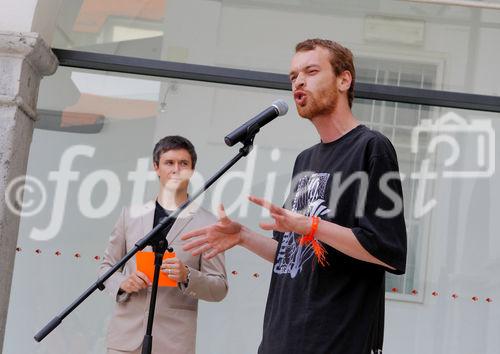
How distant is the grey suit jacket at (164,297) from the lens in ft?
12.1

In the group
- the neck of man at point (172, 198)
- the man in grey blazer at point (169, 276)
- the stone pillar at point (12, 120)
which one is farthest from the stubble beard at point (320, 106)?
the stone pillar at point (12, 120)

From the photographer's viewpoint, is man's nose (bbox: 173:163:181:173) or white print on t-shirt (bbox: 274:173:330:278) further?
man's nose (bbox: 173:163:181:173)

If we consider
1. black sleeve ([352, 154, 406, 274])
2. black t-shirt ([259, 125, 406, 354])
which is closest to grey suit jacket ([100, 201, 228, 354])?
black t-shirt ([259, 125, 406, 354])

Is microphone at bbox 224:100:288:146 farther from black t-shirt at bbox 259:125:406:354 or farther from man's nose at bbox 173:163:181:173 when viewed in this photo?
man's nose at bbox 173:163:181:173

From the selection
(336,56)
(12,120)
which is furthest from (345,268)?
(12,120)

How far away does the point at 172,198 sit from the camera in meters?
3.93

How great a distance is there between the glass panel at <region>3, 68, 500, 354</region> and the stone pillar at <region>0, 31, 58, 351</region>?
416mm

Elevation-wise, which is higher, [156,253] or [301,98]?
[301,98]

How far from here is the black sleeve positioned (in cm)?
246

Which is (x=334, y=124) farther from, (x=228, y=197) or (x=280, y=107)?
(x=228, y=197)

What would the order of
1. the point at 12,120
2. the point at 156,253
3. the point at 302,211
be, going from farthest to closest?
the point at 12,120 → the point at 156,253 → the point at 302,211

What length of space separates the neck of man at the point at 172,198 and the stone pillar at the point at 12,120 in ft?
2.51

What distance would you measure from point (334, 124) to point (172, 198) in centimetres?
134

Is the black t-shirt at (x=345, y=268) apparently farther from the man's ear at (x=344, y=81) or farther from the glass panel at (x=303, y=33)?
the glass panel at (x=303, y=33)
